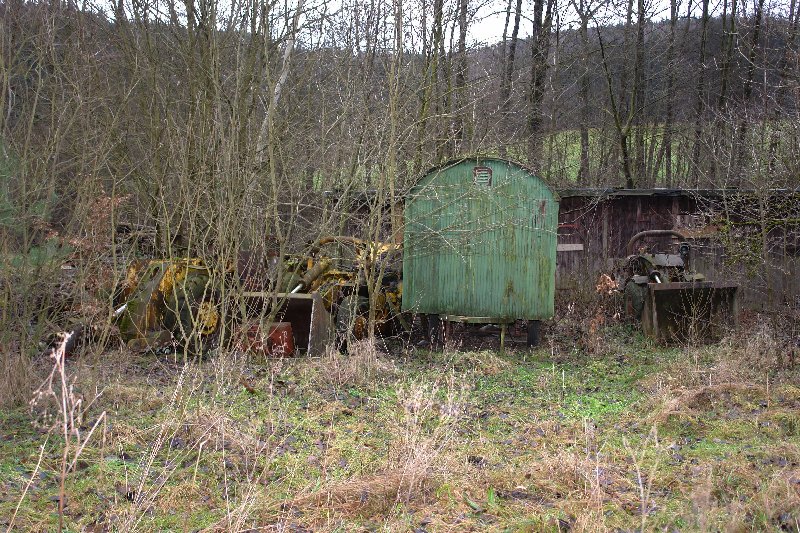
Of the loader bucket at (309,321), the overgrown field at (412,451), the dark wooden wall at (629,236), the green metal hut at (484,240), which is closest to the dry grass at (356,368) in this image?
the overgrown field at (412,451)

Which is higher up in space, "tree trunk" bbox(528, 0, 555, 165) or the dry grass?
"tree trunk" bbox(528, 0, 555, 165)

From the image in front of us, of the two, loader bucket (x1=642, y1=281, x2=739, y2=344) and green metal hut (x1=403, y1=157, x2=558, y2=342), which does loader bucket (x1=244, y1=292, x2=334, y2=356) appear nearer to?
green metal hut (x1=403, y1=157, x2=558, y2=342)

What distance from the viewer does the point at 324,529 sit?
4848 millimetres

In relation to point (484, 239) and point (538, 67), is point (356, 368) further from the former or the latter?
point (538, 67)

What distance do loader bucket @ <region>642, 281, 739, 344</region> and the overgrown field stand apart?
2133 millimetres

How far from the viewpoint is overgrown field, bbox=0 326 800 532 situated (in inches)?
196

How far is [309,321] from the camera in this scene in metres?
11.5

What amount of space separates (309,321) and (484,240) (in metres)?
2.88

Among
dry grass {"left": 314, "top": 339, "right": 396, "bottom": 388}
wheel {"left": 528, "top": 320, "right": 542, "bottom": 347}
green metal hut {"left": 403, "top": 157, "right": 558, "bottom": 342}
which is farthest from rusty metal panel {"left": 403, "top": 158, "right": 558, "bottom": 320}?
dry grass {"left": 314, "top": 339, "right": 396, "bottom": 388}

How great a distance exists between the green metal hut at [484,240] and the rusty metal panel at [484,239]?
15mm

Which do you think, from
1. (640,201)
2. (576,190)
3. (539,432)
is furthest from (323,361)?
(640,201)

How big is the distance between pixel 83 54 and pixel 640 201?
1167 centimetres

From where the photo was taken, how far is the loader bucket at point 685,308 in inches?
488

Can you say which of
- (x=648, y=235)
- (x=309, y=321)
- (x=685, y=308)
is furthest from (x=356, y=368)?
(x=648, y=235)
